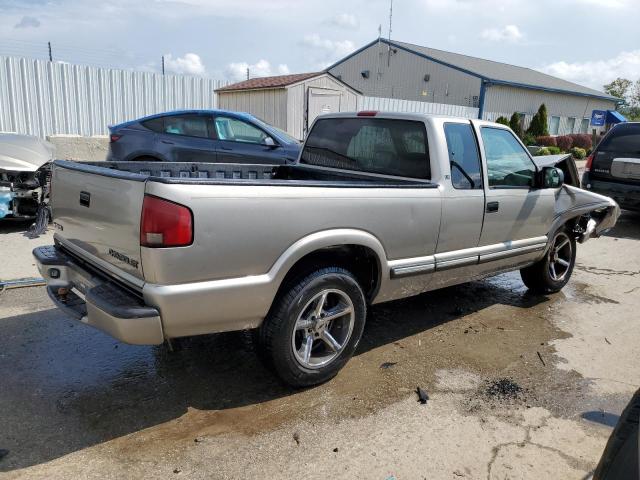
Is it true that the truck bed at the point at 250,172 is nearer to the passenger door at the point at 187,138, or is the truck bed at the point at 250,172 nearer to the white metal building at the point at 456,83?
the passenger door at the point at 187,138

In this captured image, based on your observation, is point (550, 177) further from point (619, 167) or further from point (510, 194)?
point (619, 167)

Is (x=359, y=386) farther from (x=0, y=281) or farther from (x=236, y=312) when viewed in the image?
(x=0, y=281)

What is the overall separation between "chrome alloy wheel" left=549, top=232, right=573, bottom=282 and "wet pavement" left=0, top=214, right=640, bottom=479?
828 millimetres

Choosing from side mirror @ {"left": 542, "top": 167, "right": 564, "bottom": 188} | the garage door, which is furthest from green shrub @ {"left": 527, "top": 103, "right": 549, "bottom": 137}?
side mirror @ {"left": 542, "top": 167, "right": 564, "bottom": 188}

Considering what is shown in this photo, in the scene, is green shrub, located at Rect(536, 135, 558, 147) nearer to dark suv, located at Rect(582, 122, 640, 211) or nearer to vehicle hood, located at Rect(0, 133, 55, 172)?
dark suv, located at Rect(582, 122, 640, 211)

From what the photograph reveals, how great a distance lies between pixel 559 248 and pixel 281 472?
423 centimetres

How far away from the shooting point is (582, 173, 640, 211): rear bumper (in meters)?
9.05

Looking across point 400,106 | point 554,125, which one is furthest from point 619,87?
point 400,106

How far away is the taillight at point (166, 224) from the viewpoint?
2.62 m

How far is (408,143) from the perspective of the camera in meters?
4.21

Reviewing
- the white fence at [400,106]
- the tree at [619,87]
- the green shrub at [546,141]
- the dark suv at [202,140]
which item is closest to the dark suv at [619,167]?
the white fence at [400,106]

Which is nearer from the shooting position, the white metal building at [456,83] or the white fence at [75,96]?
the white fence at [75,96]

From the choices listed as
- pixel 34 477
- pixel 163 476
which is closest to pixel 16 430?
pixel 34 477

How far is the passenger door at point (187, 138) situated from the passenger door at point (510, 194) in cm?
549
